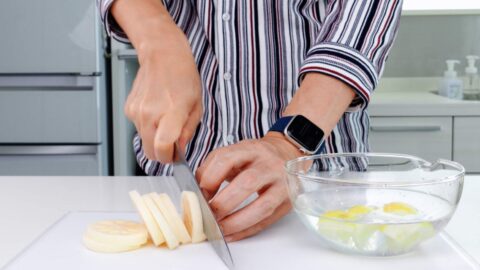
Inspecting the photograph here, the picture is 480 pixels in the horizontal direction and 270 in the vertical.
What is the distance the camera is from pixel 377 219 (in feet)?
2.28

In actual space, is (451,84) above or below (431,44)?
below

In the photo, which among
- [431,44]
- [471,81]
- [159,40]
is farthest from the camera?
[431,44]

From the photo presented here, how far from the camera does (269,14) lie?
112cm

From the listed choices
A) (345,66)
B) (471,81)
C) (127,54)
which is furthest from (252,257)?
(471,81)

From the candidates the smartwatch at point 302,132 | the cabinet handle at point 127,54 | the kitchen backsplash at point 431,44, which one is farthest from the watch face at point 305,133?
the kitchen backsplash at point 431,44

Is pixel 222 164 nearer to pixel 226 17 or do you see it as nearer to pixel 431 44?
pixel 226 17

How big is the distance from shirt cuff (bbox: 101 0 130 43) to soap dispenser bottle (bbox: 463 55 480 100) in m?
1.85

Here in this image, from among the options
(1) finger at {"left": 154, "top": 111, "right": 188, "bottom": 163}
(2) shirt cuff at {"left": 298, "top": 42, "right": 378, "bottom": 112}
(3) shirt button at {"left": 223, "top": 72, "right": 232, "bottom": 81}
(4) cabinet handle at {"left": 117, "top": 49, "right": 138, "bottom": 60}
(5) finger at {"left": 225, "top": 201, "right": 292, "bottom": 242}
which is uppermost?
(2) shirt cuff at {"left": 298, "top": 42, "right": 378, "bottom": 112}

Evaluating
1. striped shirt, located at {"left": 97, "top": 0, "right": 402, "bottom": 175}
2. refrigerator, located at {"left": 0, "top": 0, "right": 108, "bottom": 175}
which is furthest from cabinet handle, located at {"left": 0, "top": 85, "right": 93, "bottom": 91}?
striped shirt, located at {"left": 97, "top": 0, "right": 402, "bottom": 175}

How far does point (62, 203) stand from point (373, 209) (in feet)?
1.49

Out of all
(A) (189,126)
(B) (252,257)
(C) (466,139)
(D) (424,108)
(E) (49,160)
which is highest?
(A) (189,126)

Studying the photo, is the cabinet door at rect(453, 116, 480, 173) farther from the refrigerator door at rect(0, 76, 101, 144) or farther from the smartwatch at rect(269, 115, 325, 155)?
the smartwatch at rect(269, 115, 325, 155)

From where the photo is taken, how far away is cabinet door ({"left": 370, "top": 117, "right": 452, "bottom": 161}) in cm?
231

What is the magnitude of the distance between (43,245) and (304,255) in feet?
0.94
